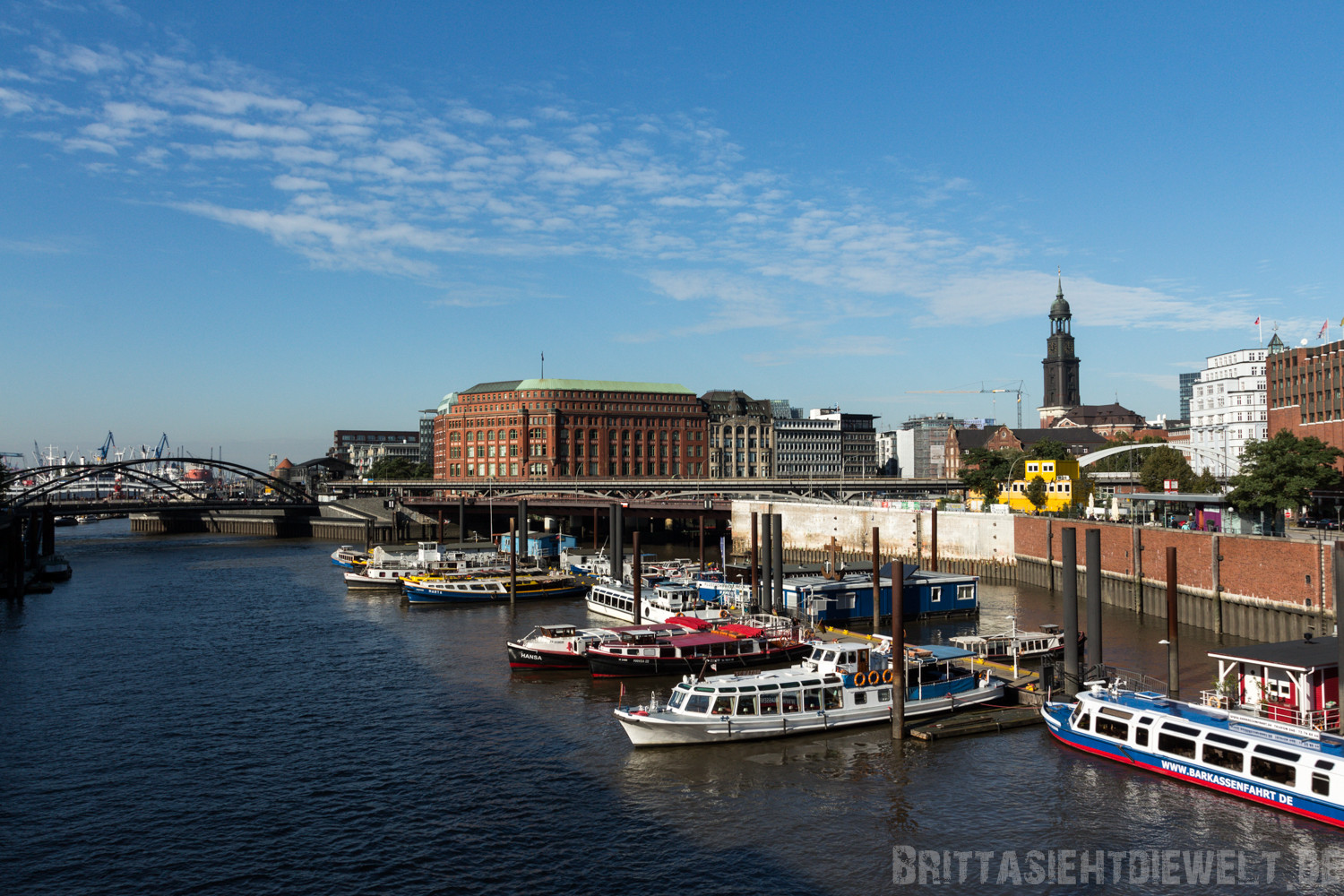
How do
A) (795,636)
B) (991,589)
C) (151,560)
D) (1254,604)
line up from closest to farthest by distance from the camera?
(795,636) < (1254,604) < (991,589) < (151,560)

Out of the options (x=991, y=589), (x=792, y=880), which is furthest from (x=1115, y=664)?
(x=991, y=589)

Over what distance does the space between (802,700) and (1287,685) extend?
65.9 feet

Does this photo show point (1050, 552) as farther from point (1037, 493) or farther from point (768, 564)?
point (768, 564)

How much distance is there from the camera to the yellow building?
4672 inches

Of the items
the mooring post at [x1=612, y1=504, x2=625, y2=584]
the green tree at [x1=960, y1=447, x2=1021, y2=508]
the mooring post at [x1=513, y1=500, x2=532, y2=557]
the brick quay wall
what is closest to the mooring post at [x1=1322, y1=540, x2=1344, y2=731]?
the brick quay wall

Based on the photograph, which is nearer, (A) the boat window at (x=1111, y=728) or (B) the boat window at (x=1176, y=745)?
(B) the boat window at (x=1176, y=745)

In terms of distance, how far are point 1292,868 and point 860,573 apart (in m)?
56.1

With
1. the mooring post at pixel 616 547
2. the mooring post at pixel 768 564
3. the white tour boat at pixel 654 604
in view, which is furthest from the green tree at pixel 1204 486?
the white tour boat at pixel 654 604

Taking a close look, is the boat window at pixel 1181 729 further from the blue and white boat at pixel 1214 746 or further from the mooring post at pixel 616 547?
the mooring post at pixel 616 547

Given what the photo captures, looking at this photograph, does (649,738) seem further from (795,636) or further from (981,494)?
(981,494)

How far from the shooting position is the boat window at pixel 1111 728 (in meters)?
39.4

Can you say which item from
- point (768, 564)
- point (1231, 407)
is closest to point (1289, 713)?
point (768, 564)

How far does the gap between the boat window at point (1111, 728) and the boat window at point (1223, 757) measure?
3420 millimetres

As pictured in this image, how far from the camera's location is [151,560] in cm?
13525
